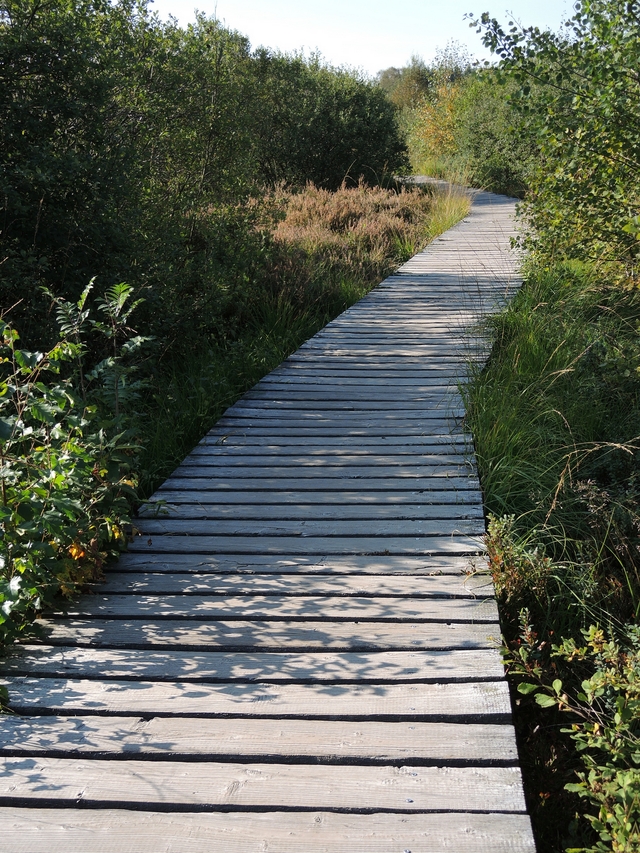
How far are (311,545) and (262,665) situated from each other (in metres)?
0.80

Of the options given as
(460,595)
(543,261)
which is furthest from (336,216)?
(460,595)

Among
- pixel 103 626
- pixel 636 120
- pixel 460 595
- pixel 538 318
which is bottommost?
pixel 103 626

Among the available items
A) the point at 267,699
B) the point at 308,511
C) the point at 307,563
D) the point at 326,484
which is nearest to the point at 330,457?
the point at 326,484

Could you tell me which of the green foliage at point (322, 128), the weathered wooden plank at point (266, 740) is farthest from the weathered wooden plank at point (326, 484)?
the green foliage at point (322, 128)

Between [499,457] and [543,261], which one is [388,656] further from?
[543,261]

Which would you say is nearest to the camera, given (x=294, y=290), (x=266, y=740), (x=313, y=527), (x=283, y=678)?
(x=266, y=740)

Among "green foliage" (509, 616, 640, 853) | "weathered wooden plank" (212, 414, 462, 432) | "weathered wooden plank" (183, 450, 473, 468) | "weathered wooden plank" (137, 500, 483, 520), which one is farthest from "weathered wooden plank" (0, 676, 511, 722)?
"weathered wooden plank" (212, 414, 462, 432)

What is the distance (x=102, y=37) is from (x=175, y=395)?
8.77 ft

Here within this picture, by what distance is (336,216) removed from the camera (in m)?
10.8

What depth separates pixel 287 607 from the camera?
108 inches

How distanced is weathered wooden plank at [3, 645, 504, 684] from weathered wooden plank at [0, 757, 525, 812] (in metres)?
0.36

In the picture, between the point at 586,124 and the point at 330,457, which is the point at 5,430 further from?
the point at 586,124

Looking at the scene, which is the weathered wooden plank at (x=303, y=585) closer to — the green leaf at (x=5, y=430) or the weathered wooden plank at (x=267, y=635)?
the weathered wooden plank at (x=267, y=635)

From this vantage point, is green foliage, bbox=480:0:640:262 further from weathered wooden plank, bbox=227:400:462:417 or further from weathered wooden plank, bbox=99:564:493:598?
weathered wooden plank, bbox=99:564:493:598
